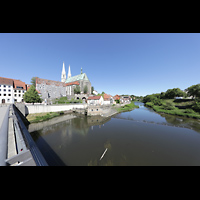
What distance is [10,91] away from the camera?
24.6 metres

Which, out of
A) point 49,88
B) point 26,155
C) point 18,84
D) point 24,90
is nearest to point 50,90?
point 49,88

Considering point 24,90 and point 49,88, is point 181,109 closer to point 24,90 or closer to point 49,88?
point 49,88

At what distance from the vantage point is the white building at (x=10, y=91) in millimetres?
23438

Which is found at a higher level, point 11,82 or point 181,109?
point 11,82

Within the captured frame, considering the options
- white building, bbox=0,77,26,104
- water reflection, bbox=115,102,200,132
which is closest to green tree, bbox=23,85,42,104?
white building, bbox=0,77,26,104

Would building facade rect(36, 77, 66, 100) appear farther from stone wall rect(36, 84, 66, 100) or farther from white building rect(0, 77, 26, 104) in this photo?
white building rect(0, 77, 26, 104)

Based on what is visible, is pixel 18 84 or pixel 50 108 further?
pixel 18 84
